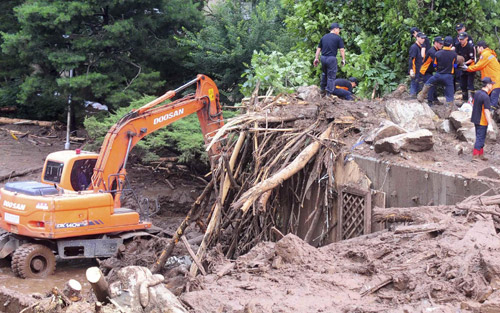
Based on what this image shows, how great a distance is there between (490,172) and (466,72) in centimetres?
537

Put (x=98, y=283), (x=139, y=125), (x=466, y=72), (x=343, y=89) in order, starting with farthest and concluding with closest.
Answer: (x=139, y=125) < (x=343, y=89) < (x=466, y=72) < (x=98, y=283)

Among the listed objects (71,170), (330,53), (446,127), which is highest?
(330,53)

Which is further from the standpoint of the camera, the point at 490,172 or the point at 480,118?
the point at 480,118

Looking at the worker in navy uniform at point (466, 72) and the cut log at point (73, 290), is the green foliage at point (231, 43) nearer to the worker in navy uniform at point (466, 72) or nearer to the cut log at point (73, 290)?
the worker in navy uniform at point (466, 72)

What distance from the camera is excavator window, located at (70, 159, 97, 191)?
1502cm

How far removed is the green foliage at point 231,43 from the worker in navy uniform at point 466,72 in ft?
27.1

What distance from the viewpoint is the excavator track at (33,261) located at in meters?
14.2

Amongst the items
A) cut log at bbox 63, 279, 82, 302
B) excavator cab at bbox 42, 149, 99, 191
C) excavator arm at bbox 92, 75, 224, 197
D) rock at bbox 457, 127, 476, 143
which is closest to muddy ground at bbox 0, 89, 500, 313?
cut log at bbox 63, 279, 82, 302

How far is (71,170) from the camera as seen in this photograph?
14945 mm

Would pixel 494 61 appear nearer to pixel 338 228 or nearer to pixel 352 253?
pixel 338 228

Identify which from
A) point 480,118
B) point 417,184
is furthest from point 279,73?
point 417,184

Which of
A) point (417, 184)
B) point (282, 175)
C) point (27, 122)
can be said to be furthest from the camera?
point (27, 122)

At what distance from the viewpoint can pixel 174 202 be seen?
20875mm

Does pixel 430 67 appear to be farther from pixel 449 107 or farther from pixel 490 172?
pixel 490 172
